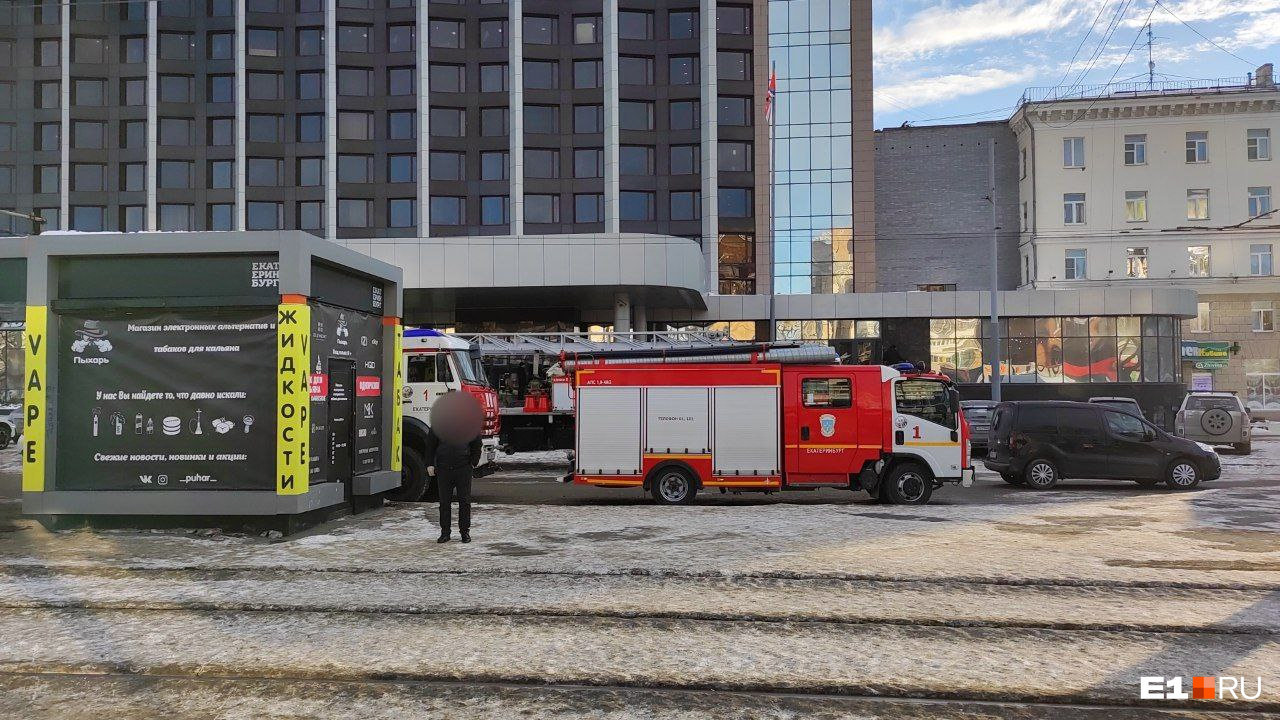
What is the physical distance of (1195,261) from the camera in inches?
2064

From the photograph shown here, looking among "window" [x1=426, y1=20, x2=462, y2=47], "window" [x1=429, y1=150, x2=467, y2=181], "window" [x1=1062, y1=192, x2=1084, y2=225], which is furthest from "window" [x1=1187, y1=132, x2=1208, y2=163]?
"window" [x1=426, y1=20, x2=462, y2=47]

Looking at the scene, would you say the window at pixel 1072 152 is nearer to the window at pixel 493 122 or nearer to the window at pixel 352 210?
the window at pixel 493 122

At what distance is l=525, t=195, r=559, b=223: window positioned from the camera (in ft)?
171

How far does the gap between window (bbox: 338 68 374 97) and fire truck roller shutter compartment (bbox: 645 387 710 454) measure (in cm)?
4505

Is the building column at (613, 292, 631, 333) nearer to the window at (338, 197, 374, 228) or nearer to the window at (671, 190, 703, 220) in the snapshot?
the window at (671, 190, 703, 220)

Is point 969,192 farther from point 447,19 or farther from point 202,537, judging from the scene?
point 202,537

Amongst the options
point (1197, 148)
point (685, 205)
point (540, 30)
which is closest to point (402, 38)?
point (540, 30)

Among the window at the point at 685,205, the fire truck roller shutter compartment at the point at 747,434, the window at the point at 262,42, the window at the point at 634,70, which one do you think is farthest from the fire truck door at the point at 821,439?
the window at the point at 262,42

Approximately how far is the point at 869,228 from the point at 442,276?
2735 cm

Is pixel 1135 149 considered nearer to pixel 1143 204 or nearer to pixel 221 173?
pixel 1143 204

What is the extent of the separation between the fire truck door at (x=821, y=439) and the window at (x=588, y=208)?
38.9 metres

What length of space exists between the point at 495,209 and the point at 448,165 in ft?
12.7

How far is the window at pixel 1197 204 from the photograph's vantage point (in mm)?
52688

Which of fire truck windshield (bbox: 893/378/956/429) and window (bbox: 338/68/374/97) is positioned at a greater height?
window (bbox: 338/68/374/97)
